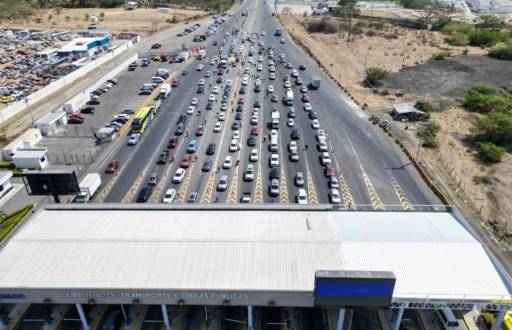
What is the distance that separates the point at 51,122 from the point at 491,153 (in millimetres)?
102864

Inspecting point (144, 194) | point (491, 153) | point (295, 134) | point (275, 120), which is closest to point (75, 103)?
point (144, 194)

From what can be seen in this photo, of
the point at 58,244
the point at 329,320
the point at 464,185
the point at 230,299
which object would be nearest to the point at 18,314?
the point at 58,244

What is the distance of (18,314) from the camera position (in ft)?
148

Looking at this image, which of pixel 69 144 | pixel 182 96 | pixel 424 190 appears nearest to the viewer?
pixel 424 190

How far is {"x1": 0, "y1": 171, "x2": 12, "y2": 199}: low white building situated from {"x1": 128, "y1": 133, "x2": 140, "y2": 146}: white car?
79.3 ft

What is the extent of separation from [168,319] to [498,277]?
38.8 m

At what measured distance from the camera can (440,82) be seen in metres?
126

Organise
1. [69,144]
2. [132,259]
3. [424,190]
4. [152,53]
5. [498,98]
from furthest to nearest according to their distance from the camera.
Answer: [152,53]
[498,98]
[69,144]
[424,190]
[132,259]

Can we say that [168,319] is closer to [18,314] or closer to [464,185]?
[18,314]

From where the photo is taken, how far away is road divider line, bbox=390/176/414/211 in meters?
64.1

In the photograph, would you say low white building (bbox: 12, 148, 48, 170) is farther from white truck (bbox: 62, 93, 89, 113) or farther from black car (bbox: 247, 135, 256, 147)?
black car (bbox: 247, 135, 256, 147)

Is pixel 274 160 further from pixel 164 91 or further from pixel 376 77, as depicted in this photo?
pixel 376 77

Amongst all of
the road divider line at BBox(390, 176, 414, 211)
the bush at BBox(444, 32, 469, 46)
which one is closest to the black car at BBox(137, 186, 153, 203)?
the road divider line at BBox(390, 176, 414, 211)

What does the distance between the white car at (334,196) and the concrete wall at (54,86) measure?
86566mm
